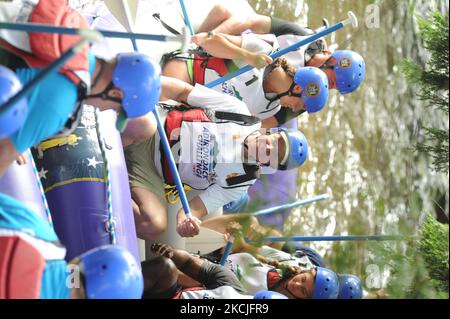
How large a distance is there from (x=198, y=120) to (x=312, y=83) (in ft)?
2.19

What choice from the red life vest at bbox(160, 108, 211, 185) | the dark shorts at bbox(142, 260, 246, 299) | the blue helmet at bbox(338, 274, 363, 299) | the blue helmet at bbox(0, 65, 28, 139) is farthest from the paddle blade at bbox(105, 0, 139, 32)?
the blue helmet at bbox(338, 274, 363, 299)

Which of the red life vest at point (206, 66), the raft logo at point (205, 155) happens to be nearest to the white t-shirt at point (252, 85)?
Result: the red life vest at point (206, 66)

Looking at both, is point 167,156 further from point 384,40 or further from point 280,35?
point 384,40

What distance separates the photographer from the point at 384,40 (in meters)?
4.18

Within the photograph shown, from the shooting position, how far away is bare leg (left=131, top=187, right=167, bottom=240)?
2.55 metres

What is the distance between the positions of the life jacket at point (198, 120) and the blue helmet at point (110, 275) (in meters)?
0.97

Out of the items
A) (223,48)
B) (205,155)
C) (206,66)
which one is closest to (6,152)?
(205,155)

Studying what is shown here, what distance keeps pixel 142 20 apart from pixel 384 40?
1922mm

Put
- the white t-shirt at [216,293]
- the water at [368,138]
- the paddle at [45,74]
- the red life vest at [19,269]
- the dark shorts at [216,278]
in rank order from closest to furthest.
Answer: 1. the paddle at [45,74]
2. the red life vest at [19,269]
3. the white t-shirt at [216,293]
4. the dark shorts at [216,278]
5. the water at [368,138]

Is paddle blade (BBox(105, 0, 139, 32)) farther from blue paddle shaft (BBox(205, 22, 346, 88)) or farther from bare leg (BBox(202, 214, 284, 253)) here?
bare leg (BBox(202, 214, 284, 253))

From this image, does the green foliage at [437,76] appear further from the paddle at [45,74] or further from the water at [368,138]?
the paddle at [45,74]

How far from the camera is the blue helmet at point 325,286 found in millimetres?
2471

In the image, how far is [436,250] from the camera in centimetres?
245

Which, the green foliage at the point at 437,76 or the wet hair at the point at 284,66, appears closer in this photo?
the green foliage at the point at 437,76
